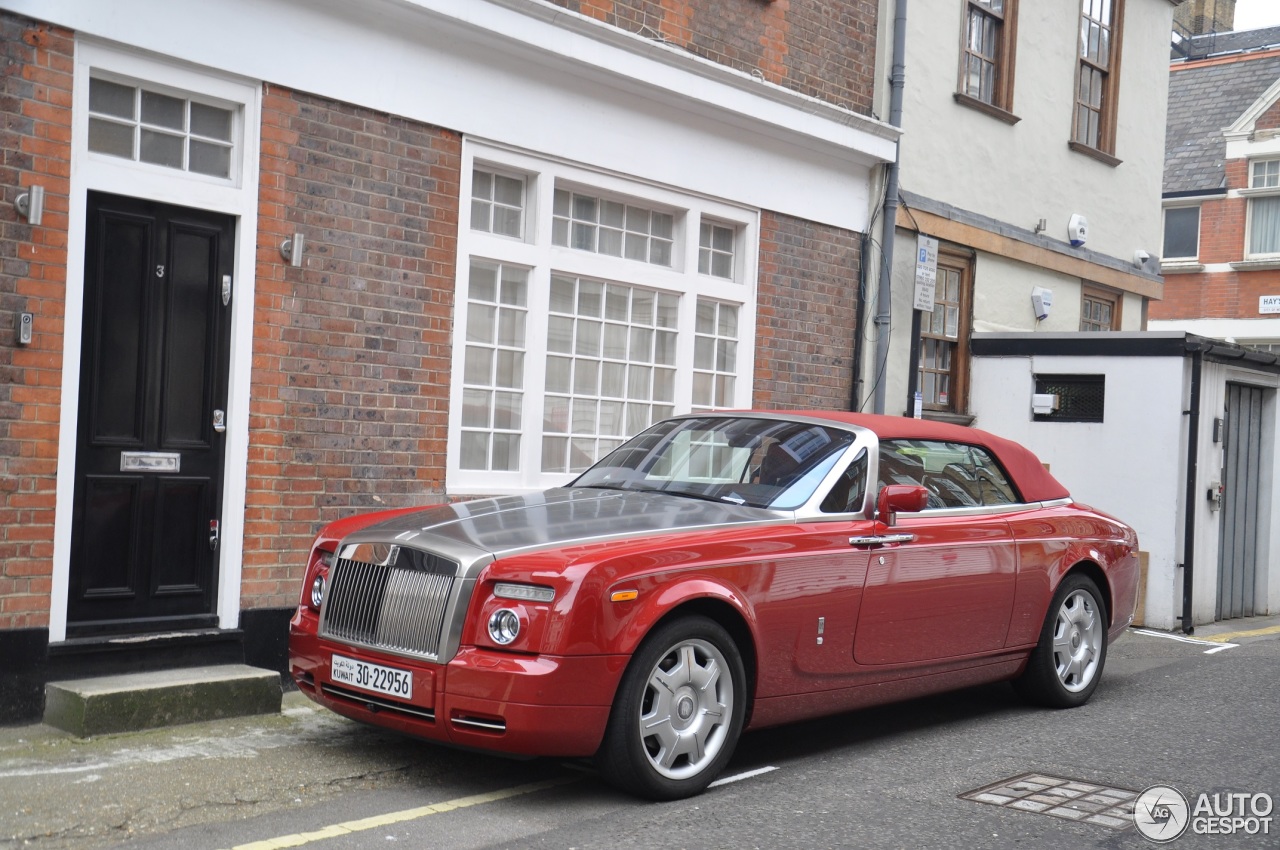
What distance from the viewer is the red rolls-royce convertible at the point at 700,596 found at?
17.0ft

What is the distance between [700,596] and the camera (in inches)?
216

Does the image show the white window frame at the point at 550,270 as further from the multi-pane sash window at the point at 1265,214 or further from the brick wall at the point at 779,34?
the multi-pane sash window at the point at 1265,214

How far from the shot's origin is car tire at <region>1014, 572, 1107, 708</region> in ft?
24.7

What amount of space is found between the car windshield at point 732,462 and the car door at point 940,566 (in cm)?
39

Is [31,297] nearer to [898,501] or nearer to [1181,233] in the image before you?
[898,501]

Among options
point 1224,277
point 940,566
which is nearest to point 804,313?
point 940,566

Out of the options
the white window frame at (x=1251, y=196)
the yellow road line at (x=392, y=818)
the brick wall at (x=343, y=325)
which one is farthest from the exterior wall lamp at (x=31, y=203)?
the white window frame at (x=1251, y=196)

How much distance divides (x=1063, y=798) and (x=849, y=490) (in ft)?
5.60

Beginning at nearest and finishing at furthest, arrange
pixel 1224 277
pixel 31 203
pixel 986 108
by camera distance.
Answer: pixel 31 203 → pixel 986 108 → pixel 1224 277

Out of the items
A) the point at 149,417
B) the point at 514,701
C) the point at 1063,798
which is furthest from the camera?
the point at 149,417

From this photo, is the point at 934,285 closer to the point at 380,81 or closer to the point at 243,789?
the point at 380,81

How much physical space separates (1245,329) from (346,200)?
26423 millimetres

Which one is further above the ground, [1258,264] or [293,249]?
[1258,264]

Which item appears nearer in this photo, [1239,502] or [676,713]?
[676,713]
